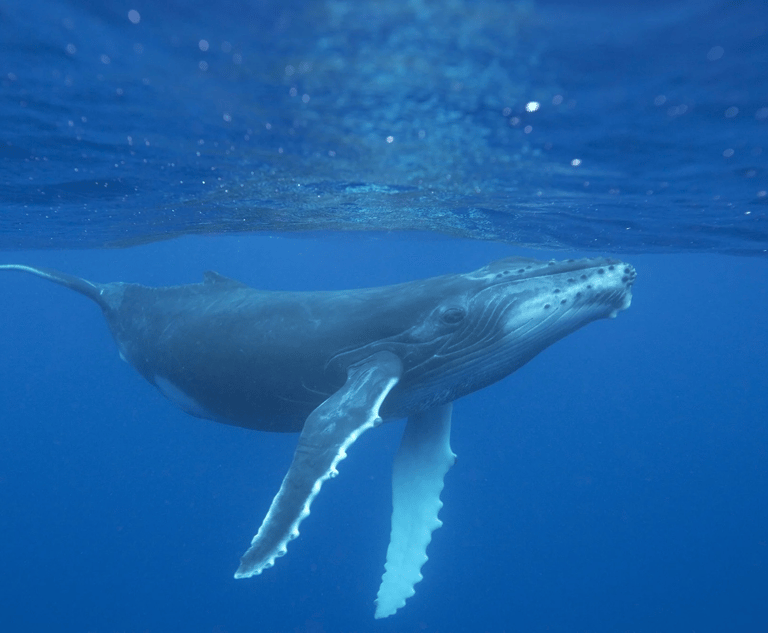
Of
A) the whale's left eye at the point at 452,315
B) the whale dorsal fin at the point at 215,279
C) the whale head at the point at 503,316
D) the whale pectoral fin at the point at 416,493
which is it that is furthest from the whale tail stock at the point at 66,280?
the whale's left eye at the point at 452,315

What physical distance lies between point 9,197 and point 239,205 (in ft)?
23.6

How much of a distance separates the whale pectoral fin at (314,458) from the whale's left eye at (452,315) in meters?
1.16

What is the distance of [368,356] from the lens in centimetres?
742

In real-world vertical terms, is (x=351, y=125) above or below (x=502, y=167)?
below

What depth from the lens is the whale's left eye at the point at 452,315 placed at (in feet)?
23.3

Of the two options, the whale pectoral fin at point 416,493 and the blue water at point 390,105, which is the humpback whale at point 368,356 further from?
the blue water at point 390,105

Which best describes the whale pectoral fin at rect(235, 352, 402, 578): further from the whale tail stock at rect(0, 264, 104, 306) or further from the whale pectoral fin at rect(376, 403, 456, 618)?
the whale tail stock at rect(0, 264, 104, 306)

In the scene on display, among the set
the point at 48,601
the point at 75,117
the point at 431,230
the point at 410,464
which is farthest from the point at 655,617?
the point at 75,117

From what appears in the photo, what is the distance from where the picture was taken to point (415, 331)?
732 cm

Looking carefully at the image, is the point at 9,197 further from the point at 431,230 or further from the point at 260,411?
the point at 431,230

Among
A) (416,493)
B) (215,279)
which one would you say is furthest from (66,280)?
(416,493)

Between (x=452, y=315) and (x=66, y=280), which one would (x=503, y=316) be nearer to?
(x=452, y=315)

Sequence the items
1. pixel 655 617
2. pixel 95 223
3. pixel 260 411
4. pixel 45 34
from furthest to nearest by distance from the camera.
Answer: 1. pixel 655 617
2. pixel 95 223
3. pixel 260 411
4. pixel 45 34

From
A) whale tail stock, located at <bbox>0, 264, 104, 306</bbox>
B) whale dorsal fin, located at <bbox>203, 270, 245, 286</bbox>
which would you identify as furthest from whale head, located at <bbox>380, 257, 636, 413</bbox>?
whale tail stock, located at <bbox>0, 264, 104, 306</bbox>
